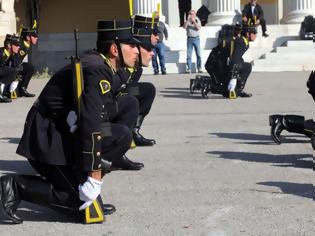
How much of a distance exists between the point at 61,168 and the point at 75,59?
0.79m

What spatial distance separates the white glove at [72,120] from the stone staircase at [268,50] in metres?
15.7

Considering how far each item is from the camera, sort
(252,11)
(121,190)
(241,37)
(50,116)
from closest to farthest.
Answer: (50,116) → (121,190) → (241,37) → (252,11)

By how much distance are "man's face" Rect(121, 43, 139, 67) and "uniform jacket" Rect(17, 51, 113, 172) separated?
0.17 meters

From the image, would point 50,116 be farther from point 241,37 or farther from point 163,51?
point 163,51

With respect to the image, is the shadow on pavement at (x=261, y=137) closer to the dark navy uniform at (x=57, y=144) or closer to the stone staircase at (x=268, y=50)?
the dark navy uniform at (x=57, y=144)

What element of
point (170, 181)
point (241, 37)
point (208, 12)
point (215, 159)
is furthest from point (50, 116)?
point (208, 12)

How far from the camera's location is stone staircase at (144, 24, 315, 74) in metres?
20.7

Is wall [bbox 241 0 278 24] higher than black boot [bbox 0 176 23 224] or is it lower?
higher

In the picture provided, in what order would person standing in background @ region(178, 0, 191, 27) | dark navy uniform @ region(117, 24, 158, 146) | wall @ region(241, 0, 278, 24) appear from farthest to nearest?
person standing in background @ region(178, 0, 191, 27), wall @ region(241, 0, 278, 24), dark navy uniform @ region(117, 24, 158, 146)

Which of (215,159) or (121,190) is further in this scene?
(215,159)

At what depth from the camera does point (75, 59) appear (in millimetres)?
4914

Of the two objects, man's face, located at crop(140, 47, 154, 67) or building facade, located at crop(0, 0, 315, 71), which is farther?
building facade, located at crop(0, 0, 315, 71)

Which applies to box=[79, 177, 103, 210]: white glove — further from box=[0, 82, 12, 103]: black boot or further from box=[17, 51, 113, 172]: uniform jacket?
box=[0, 82, 12, 103]: black boot

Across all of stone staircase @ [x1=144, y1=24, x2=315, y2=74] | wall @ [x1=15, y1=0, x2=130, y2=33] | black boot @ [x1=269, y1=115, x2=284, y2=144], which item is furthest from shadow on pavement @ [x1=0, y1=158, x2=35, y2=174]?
wall @ [x1=15, y1=0, x2=130, y2=33]
